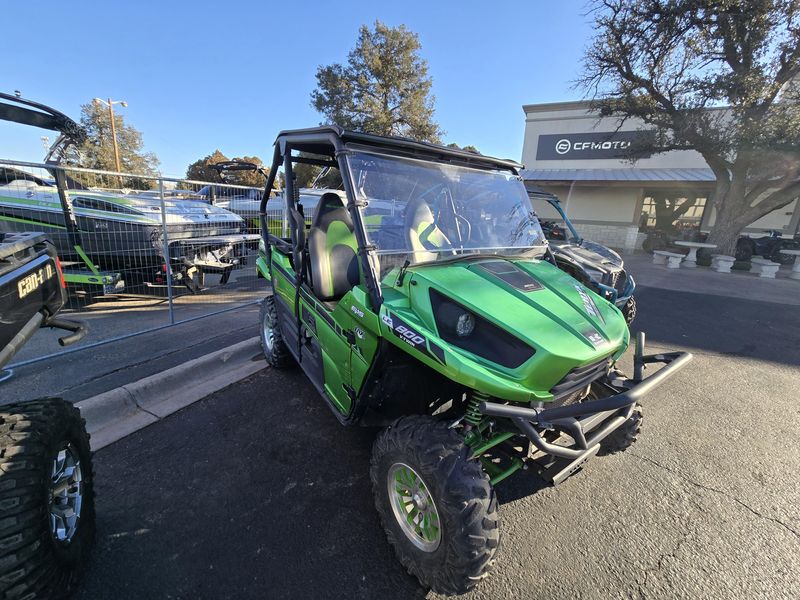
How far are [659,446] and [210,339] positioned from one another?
4743 mm

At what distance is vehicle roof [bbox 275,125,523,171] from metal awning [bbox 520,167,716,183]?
15.9 metres

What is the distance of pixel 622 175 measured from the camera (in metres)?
18.6

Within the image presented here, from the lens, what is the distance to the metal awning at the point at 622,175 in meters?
17.0

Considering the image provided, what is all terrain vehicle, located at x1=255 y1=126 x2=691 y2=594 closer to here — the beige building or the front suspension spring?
the front suspension spring

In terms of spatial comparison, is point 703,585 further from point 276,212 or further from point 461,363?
point 276,212

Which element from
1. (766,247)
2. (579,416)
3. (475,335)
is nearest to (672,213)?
(766,247)

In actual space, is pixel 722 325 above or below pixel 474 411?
below

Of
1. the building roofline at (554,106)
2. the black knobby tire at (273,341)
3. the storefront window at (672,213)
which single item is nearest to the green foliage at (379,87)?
the building roofline at (554,106)

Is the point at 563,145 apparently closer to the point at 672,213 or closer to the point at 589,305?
the point at 672,213

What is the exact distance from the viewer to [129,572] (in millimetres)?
1819

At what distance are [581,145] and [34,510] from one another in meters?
24.5

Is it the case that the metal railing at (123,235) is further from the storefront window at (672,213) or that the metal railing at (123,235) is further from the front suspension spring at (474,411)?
the storefront window at (672,213)

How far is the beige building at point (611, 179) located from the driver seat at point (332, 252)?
17.2m

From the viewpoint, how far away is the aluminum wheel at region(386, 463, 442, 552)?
1.79 metres
